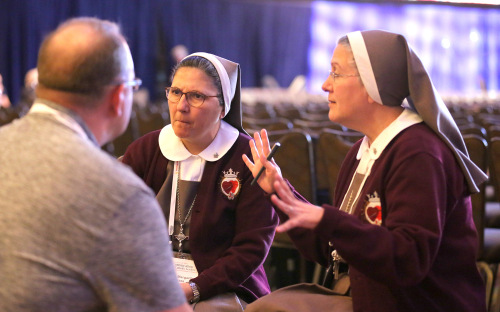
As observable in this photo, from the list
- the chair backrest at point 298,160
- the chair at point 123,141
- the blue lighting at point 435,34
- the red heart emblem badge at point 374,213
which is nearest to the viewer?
the red heart emblem badge at point 374,213

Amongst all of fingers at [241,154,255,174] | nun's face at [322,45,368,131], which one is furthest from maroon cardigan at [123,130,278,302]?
nun's face at [322,45,368,131]

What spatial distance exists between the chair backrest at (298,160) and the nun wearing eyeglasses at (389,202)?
3.66ft

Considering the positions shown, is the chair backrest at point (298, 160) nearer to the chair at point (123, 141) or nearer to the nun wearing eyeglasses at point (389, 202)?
the nun wearing eyeglasses at point (389, 202)

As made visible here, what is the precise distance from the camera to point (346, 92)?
2.12 metres

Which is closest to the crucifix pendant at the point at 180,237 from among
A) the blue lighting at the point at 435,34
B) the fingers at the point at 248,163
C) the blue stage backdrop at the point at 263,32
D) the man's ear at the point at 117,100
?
the fingers at the point at 248,163

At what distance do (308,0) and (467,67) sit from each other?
6.89 metres

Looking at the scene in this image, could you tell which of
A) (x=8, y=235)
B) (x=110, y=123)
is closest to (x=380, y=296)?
(x=110, y=123)

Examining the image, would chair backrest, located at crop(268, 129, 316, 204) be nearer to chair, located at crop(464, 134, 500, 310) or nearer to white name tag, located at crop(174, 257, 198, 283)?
chair, located at crop(464, 134, 500, 310)

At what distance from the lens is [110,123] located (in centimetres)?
148

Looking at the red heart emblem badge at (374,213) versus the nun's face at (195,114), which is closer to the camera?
the red heart emblem badge at (374,213)

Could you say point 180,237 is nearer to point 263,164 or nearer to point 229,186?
point 229,186

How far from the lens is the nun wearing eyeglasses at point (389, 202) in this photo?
173 cm

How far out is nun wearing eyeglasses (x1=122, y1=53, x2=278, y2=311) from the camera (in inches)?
88.8

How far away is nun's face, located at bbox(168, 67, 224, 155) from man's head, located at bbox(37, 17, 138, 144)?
3.09ft
